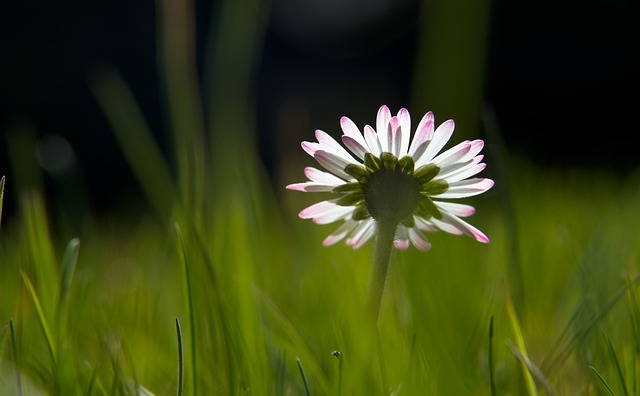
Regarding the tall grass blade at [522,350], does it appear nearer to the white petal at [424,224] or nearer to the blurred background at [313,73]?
the white petal at [424,224]

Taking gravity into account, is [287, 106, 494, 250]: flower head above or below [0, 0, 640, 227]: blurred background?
below

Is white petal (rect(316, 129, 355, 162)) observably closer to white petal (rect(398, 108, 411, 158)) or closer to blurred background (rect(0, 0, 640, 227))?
white petal (rect(398, 108, 411, 158))

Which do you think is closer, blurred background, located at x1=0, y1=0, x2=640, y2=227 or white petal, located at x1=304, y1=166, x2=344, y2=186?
white petal, located at x1=304, y1=166, x2=344, y2=186

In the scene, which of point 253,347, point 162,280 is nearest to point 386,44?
point 162,280

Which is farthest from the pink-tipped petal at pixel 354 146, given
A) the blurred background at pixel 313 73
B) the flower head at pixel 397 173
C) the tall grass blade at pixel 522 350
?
the blurred background at pixel 313 73

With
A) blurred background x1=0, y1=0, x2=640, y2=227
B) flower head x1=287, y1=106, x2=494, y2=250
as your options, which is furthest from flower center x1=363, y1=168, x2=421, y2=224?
blurred background x1=0, y1=0, x2=640, y2=227

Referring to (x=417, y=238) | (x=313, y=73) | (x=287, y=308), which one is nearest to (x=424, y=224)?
(x=417, y=238)
